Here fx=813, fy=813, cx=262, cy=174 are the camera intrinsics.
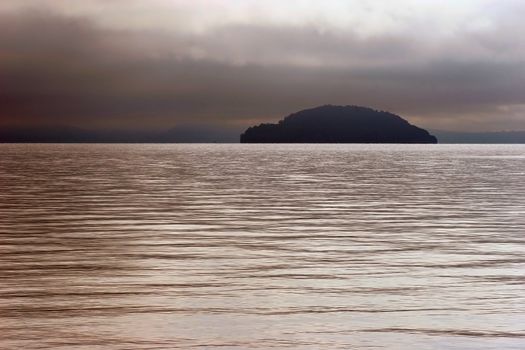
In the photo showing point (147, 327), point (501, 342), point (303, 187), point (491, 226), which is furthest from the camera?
point (303, 187)

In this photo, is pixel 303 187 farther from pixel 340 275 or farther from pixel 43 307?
pixel 43 307

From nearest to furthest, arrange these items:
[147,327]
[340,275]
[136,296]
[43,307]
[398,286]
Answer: [147,327]
[43,307]
[136,296]
[398,286]
[340,275]

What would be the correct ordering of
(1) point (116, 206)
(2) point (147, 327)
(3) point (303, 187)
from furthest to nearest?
(3) point (303, 187) < (1) point (116, 206) < (2) point (147, 327)

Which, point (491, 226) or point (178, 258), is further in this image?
point (491, 226)

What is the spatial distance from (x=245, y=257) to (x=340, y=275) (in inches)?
139

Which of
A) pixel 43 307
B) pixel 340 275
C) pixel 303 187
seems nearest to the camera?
pixel 43 307

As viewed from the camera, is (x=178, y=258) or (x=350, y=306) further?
(x=178, y=258)

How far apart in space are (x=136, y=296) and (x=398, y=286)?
16.3 feet

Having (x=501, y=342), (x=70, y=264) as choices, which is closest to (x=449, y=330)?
(x=501, y=342)

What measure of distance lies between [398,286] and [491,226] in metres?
13.4

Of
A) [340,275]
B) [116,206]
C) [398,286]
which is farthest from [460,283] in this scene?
[116,206]

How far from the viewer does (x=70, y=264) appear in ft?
61.5

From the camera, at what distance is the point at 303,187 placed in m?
53.2

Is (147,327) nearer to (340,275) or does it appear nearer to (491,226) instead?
(340,275)
